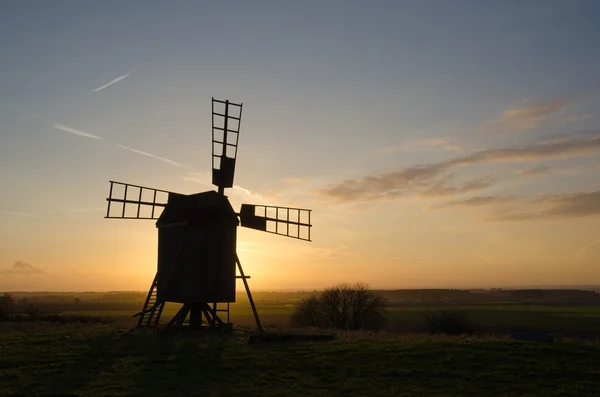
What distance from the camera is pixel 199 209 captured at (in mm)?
30609

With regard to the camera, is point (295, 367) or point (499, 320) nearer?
point (295, 367)

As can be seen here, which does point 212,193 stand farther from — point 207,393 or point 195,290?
point 207,393

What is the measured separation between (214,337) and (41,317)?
77.5 ft

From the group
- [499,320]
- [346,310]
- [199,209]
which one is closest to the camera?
[199,209]

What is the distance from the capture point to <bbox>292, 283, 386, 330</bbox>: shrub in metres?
52.2

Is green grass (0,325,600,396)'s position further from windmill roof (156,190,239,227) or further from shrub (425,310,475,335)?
shrub (425,310,475,335)

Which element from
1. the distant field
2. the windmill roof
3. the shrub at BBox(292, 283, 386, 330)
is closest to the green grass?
the windmill roof

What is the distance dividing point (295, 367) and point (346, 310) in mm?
32923

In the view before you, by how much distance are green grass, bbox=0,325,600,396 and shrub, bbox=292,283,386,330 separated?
83.5 ft

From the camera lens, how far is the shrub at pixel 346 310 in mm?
52219

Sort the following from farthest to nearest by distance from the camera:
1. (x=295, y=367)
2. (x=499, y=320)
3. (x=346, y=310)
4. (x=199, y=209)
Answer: (x=499, y=320) < (x=346, y=310) < (x=199, y=209) < (x=295, y=367)

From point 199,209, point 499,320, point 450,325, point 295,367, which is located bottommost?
point 295,367

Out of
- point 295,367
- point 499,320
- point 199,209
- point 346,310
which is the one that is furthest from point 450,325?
point 499,320

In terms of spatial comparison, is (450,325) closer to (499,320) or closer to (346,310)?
(346,310)
